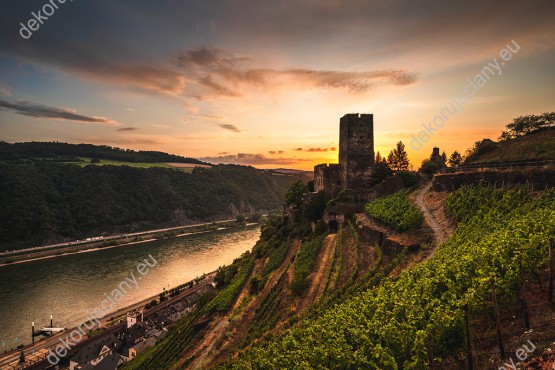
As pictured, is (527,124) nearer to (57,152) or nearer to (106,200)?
(106,200)

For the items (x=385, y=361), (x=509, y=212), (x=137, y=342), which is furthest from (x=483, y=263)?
(x=137, y=342)

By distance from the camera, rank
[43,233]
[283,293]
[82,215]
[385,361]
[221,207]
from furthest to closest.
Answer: [221,207], [82,215], [43,233], [283,293], [385,361]

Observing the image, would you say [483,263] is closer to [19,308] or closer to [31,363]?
[31,363]

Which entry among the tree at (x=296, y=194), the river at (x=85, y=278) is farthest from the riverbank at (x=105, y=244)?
the tree at (x=296, y=194)

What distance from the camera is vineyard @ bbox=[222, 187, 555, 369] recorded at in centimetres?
909

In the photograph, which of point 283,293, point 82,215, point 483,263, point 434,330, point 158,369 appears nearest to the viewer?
point 434,330

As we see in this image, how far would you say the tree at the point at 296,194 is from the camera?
43.1 metres

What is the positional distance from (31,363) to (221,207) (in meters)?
109

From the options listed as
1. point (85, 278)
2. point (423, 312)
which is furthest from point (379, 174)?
point (85, 278)

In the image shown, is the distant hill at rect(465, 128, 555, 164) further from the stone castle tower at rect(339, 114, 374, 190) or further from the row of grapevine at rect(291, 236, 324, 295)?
the row of grapevine at rect(291, 236, 324, 295)

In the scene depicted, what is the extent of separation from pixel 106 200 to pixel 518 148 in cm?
11185

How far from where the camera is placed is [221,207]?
141750 millimetres

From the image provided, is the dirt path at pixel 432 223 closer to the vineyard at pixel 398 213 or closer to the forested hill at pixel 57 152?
the vineyard at pixel 398 213

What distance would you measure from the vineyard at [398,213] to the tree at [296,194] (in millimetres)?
14178
